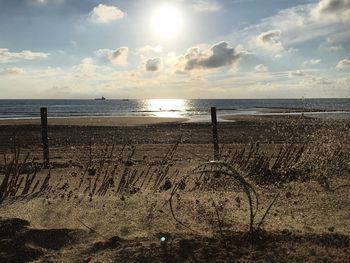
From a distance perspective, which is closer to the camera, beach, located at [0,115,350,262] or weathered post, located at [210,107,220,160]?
beach, located at [0,115,350,262]

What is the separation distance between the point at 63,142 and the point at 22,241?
14640 mm

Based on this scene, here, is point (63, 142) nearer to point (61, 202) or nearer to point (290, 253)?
point (61, 202)

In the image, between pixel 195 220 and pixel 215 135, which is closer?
pixel 195 220

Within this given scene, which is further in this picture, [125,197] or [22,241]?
[125,197]

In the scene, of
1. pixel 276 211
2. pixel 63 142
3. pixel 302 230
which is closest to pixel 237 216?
pixel 276 211

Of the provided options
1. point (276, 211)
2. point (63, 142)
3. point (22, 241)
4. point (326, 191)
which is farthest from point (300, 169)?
point (63, 142)

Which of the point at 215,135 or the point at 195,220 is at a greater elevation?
the point at 215,135

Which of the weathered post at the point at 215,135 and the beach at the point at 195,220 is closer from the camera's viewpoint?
the beach at the point at 195,220

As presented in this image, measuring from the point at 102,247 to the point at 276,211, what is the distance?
2.57m

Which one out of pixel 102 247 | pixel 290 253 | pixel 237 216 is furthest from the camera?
pixel 237 216

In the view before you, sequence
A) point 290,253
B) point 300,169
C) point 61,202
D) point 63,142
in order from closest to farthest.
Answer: point 290,253, point 61,202, point 300,169, point 63,142

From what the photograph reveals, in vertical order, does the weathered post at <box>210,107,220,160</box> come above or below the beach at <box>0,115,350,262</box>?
above

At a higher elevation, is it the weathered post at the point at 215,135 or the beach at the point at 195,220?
the weathered post at the point at 215,135

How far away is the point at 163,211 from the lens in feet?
20.4
